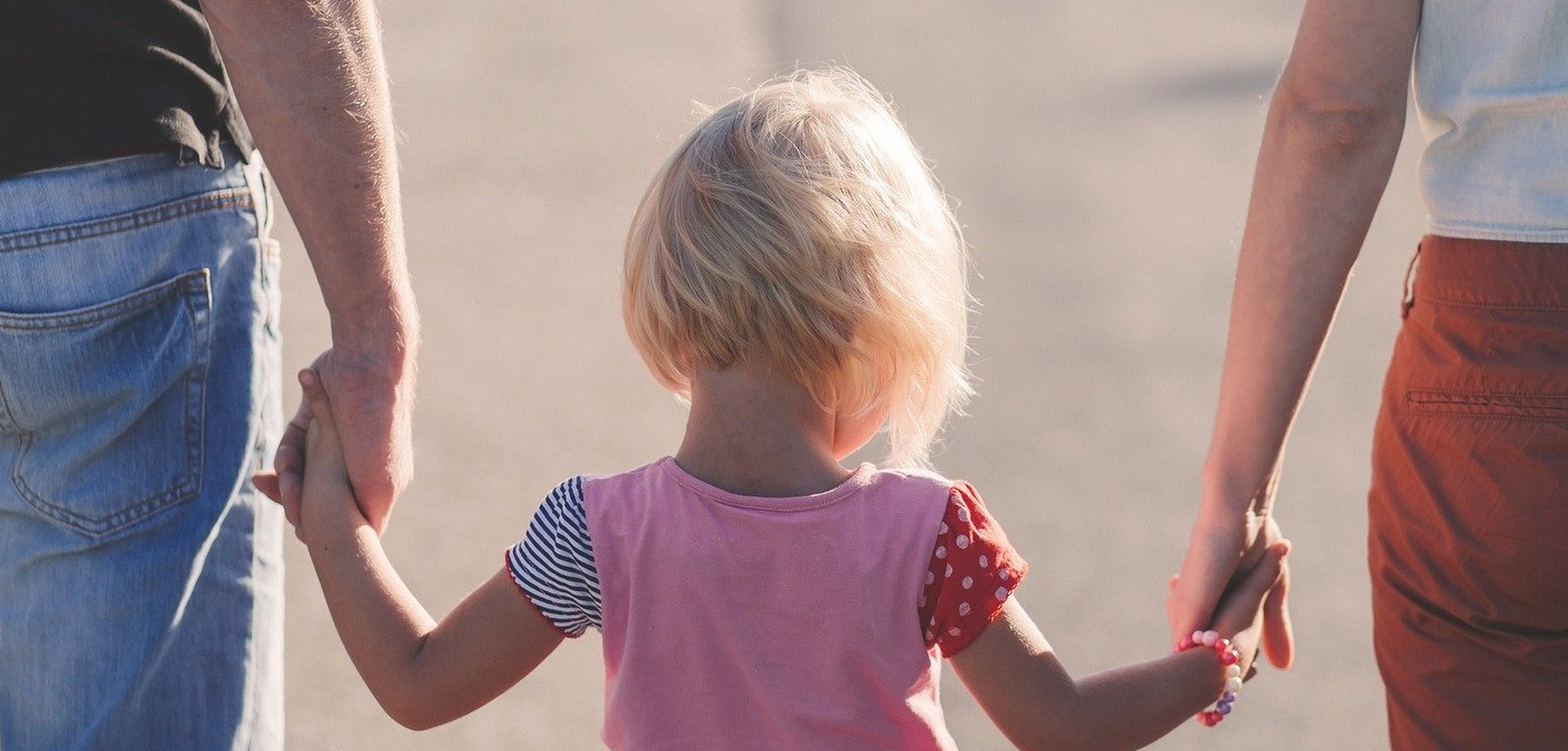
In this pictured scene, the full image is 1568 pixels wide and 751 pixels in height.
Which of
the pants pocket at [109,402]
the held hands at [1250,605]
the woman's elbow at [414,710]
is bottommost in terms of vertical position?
the held hands at [1250,605]

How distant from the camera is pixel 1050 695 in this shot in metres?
1.84

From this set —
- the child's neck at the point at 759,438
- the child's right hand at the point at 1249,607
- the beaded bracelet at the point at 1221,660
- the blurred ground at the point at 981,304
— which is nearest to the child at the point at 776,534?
the child's neck at the point at 759,438

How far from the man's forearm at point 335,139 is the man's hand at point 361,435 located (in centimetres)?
2

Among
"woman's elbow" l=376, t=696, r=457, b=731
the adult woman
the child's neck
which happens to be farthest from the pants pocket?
the adult woman

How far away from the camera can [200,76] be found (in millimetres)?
2002

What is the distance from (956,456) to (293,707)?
1988mm

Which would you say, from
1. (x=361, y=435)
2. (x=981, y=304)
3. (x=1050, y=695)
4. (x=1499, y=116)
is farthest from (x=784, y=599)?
(x=981, y=304)

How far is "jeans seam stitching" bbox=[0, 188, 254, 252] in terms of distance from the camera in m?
1.89

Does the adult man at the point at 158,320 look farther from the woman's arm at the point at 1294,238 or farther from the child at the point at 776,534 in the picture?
the woman's arm at the point at 1294,238

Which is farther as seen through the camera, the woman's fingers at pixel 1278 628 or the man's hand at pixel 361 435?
the woman's fingers at pixel 1278 628

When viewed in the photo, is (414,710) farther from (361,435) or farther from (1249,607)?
(1249,607)

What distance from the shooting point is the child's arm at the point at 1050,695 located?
6.01 ft

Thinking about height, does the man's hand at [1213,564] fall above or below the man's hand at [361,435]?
below

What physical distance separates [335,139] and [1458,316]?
4.28 feet
